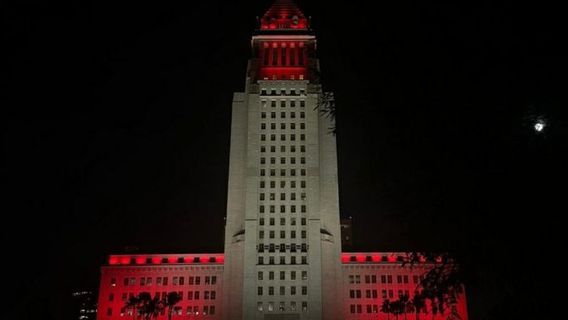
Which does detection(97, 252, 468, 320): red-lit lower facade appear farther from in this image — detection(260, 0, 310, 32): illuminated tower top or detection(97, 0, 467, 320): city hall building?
detection(260, 0, 310, 32): illuminated tower top

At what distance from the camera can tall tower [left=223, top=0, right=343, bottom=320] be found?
79188mm

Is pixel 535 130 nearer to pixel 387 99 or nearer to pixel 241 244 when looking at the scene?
pixel 387 99

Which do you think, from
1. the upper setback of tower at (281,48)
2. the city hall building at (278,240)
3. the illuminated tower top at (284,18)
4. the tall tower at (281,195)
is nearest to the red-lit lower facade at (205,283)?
the city hall building at (278,240)

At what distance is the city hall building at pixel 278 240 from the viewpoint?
79.8 meters

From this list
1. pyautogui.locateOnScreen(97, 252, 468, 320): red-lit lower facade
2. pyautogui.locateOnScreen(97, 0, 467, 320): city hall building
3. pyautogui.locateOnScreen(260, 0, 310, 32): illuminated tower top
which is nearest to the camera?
pyautogui.locateOnScreen(97, 0, 467, 320): city hall building

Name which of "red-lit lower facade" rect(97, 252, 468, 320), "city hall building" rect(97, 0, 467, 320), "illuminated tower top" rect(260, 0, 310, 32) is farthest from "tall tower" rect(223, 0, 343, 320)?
"red-lit lower facade" rect(97, 252, 468, 320)

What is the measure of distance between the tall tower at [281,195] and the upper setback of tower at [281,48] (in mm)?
198

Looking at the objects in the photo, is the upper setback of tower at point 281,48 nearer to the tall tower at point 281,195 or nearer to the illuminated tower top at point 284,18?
the illuminated tower top at point 284,18

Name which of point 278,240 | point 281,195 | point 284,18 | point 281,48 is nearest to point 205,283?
point 278,240

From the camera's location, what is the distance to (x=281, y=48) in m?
95.5

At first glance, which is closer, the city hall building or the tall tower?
the tall tower

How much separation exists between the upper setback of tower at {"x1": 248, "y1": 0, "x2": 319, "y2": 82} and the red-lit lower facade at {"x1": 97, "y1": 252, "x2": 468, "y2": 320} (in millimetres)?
36303

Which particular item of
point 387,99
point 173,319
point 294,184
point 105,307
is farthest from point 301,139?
point 387,99

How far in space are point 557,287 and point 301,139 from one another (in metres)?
72.9
